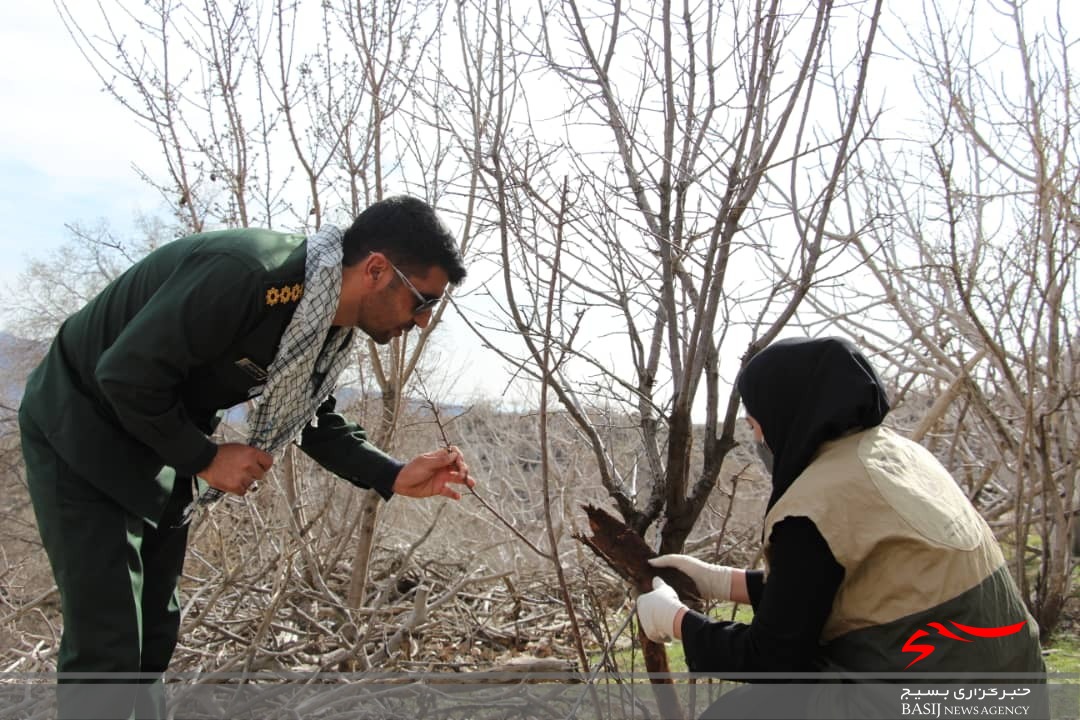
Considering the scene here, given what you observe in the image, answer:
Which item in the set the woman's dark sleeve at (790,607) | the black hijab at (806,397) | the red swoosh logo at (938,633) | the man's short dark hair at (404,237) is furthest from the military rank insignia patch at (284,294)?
the red swoosh logo at (938,633)

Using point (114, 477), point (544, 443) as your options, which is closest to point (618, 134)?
point (544, 443)

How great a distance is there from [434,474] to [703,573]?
87 cm

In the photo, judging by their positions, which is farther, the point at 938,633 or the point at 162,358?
the point at 162,358

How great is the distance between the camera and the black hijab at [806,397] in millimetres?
1892

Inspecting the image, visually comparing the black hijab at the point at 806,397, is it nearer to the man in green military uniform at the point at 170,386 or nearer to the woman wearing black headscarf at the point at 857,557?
the woman wearing black headscarf at the point at 857,557

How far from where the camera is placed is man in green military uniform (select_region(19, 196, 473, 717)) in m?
2.13

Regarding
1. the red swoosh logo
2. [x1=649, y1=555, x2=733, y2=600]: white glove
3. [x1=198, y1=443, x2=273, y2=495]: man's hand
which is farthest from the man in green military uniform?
the red swoosh logo

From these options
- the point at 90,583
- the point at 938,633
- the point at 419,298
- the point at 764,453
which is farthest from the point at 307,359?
the point at 938,633

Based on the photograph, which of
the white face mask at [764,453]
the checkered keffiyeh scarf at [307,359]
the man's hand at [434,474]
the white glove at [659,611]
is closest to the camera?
the white glove at [659,611]

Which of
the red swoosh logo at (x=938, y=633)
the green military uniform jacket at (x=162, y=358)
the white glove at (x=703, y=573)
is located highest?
the green military uniform jacket at (x=162, y=358)

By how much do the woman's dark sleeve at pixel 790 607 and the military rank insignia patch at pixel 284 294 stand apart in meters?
1.34

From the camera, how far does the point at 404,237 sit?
7.78 feet

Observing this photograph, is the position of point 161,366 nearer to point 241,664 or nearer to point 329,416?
point 329,416

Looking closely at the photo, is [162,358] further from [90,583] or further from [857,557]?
[857,557]
